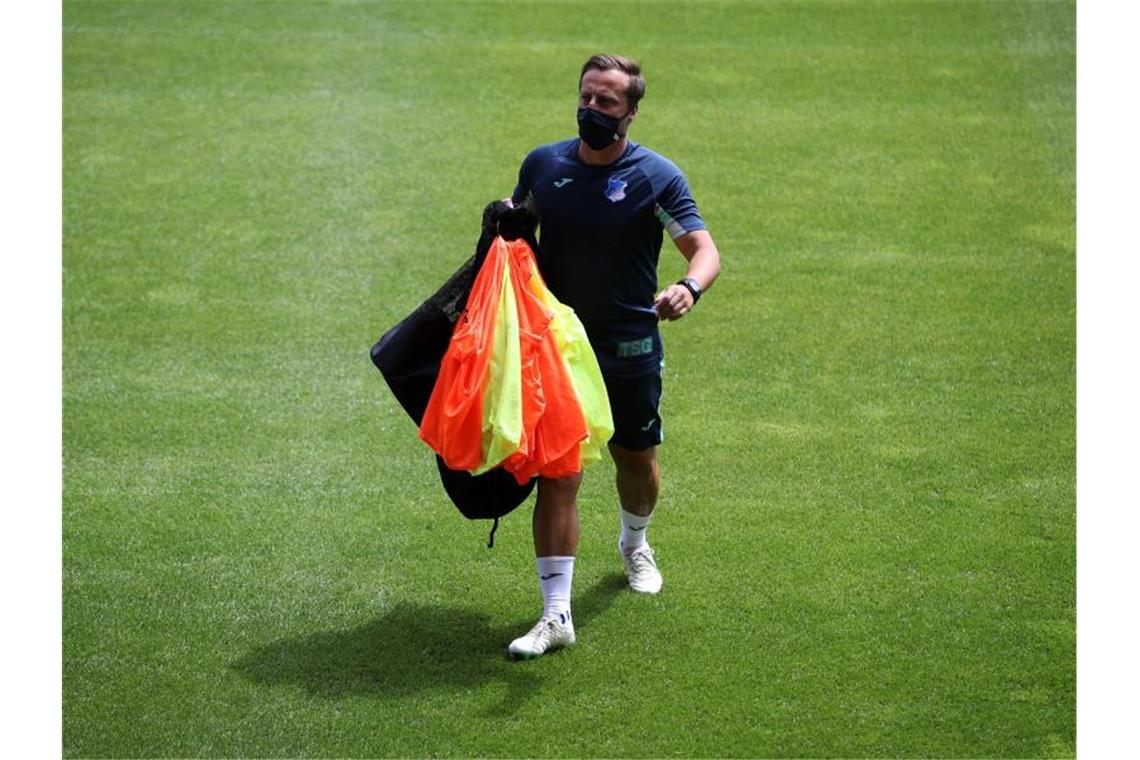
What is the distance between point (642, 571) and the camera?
6.82m

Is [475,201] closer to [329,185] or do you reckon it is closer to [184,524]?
[329,185]

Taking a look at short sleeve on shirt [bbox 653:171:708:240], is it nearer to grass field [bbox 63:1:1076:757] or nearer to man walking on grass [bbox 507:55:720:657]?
man walking on grass [bbox 507:55:720:657]

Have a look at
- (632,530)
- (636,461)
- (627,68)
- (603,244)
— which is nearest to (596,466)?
(632,530)

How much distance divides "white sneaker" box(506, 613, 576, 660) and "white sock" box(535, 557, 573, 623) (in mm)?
17

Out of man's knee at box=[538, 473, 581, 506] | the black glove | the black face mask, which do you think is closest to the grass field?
man's knee at box=[538, 473, 581, 506]

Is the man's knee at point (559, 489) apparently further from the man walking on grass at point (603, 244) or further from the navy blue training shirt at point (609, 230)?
the navy blue training shirt at point (609, 230)

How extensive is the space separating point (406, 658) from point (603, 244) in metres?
1.64

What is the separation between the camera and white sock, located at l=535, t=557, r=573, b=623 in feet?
20.5

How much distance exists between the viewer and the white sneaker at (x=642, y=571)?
6.79 meters

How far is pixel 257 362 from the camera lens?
351 inches

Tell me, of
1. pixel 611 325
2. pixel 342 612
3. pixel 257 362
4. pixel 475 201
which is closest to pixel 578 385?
pixel 611 325

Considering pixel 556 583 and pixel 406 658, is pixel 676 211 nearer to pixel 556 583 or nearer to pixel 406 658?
pixel 556 583

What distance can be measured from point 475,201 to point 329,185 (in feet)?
3.13

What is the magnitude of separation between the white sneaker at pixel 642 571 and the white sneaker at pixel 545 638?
1.81ft
